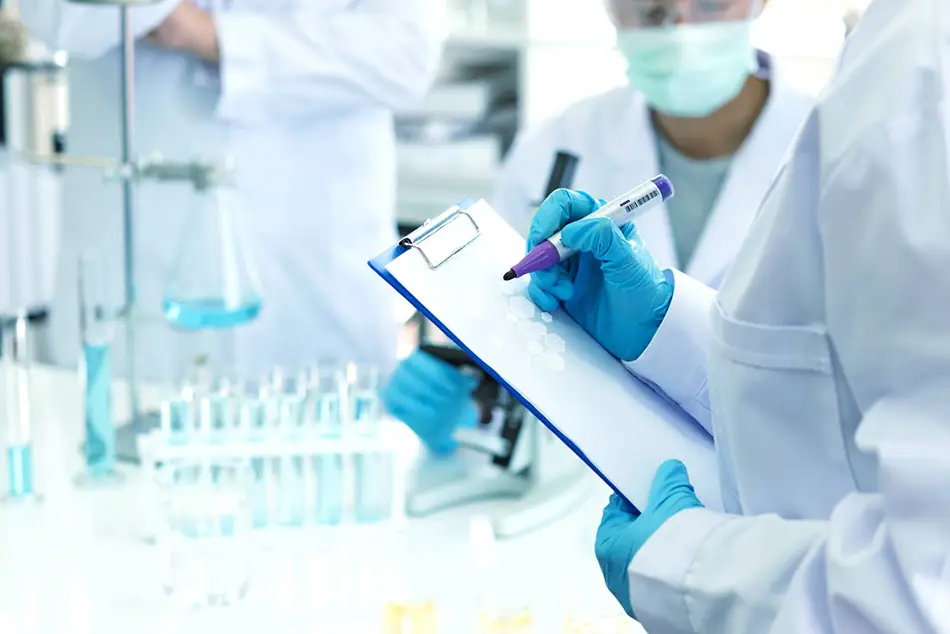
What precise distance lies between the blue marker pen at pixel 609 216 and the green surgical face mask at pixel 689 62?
76 centimetres

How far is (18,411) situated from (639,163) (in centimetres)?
101

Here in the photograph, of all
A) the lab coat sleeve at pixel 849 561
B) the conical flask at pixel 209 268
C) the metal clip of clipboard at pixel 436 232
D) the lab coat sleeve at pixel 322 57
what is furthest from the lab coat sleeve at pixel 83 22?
the lab coat sleeve at pixel 849 561

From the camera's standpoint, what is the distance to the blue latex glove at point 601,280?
2.94 ft

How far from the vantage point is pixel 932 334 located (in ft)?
2.01

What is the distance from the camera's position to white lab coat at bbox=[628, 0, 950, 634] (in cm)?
61

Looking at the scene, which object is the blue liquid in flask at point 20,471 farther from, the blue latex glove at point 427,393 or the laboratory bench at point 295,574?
the blue latex glove at point 427,393

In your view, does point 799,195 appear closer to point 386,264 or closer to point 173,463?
point 386,264

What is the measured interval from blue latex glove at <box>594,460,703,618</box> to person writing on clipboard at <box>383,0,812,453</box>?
0.63 m

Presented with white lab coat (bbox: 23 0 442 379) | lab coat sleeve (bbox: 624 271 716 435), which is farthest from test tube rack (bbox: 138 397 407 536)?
white lab coat (bbox: 23 0 442 379)

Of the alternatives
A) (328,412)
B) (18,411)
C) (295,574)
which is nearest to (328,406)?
(328,412)

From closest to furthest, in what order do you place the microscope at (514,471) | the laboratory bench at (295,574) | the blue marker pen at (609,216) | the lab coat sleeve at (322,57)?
the blue marker pen at (609,216) → the laboratory bench at (295,574) → the microscope at (514,471) → the lab coat sleeve at (322,57)

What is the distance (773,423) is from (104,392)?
3.04 ft

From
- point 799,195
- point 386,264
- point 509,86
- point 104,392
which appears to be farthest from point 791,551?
point 509,86

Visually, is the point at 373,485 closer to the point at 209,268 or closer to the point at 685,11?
the point at 209,268
